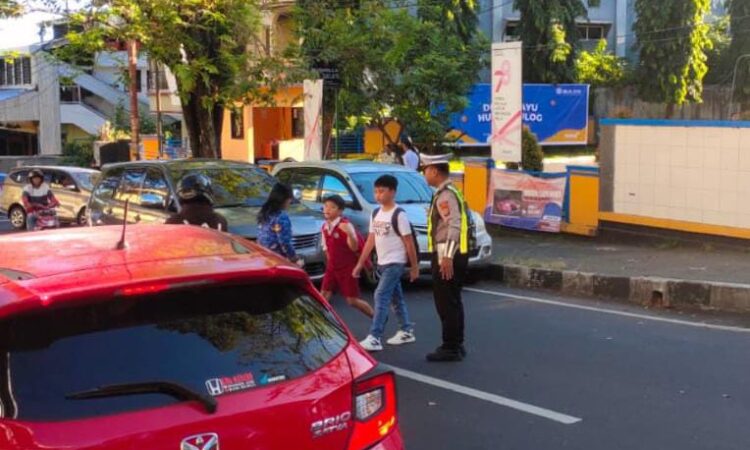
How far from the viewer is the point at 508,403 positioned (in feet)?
19.8

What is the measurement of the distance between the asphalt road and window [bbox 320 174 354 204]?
9.85 ft

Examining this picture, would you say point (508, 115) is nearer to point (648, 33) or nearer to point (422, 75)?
point (422, 75)

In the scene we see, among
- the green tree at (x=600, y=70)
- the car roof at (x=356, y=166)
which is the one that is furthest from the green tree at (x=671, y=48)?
the car roof at (x=356, y=166)

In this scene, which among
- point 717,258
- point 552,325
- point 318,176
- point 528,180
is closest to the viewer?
point 552,325

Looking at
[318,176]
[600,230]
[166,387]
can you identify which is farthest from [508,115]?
[166,387]

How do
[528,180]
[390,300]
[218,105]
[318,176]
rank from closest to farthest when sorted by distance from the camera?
[390,300] < [318,176] < [528,180] < [218,105]

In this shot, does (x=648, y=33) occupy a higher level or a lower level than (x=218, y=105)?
higher

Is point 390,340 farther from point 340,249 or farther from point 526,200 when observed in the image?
point 526,200

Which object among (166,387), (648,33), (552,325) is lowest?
(552,325)

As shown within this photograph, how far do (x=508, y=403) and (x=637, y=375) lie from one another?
130cm

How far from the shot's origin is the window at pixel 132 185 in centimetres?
1149

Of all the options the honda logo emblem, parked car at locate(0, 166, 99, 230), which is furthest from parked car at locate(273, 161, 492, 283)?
the honda logo emblem

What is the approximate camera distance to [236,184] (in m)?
11.3

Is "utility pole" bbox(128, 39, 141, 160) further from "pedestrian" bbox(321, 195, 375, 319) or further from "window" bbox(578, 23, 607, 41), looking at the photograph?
"window" bbox(578, 23, 607, 41)
